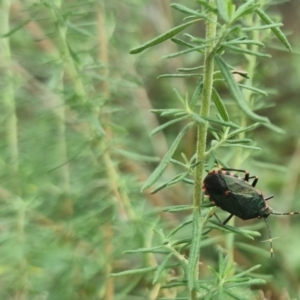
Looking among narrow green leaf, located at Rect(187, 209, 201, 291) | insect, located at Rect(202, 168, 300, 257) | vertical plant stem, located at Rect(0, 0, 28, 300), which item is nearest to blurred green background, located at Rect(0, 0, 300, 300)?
vertical plant stem, located at Rect(0, 0, 28, 300)

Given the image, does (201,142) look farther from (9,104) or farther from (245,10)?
(9,104)

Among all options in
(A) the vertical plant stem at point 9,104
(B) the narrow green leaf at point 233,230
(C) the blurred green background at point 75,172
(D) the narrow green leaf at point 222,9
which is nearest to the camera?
(D) the narrow green leaf at point 222,9

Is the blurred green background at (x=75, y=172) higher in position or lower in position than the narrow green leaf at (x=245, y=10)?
lower

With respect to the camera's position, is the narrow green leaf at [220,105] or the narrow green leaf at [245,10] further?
the narrow green leaf at [220,105]

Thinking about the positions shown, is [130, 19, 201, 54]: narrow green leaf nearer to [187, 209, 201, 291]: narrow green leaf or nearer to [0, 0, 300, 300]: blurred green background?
[187, 209, 201, 291]: narrow green leaf


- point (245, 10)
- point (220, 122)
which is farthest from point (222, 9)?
point (220, 122)

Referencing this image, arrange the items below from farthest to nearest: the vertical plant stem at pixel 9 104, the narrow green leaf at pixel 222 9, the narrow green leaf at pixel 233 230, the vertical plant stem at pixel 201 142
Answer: the vertical plant stem at pixel 9 104
the narrow green leaf at pixel 233 230
the vertical plant stem at pixel 201 142
the narrow green leaf at pixel 222 9

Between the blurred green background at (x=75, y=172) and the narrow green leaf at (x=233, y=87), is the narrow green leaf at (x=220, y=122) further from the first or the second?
the blurred green background at (x=75, y=172)

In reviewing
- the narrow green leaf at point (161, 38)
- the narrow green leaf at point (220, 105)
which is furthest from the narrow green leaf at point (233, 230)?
the narrow green leaf at point (161, 38)
